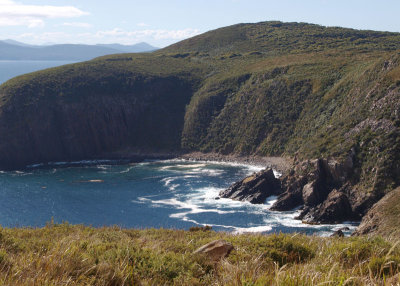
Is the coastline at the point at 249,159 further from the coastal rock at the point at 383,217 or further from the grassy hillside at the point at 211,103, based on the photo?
the coastal rock at the point at 383,217

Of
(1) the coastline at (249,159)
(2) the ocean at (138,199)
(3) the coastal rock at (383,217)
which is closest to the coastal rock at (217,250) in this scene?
(3) the coastal rock at (383,217)

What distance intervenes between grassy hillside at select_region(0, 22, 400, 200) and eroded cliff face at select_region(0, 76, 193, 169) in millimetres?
239

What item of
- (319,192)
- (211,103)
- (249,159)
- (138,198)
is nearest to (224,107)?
(211,103)

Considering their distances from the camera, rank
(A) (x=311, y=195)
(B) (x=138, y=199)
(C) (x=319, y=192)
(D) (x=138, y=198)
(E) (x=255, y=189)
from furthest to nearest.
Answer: (D) (x=138, y=198) → (B) (x=138, y=199) → (E) (x=255, y=189) → (C) (x=319, y=192) → (A) (x=311, y=195)

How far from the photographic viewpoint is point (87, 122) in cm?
10394

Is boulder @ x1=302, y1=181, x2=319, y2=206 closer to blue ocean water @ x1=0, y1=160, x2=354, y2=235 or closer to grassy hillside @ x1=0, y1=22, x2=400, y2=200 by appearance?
blue ocean water @ x1=0, y1=160, x2=354, y2=235

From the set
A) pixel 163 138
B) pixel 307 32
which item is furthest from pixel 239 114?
pixel 307 32

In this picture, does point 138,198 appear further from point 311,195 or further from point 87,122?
point 87,122

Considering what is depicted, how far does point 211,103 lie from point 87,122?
101 feet

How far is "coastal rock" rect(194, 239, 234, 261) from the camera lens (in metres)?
11.5

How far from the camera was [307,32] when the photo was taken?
15762 centimetres

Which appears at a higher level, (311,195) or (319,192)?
(319,192)

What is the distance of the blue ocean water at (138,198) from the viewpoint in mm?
53406

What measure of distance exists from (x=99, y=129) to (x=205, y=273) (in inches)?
3816
